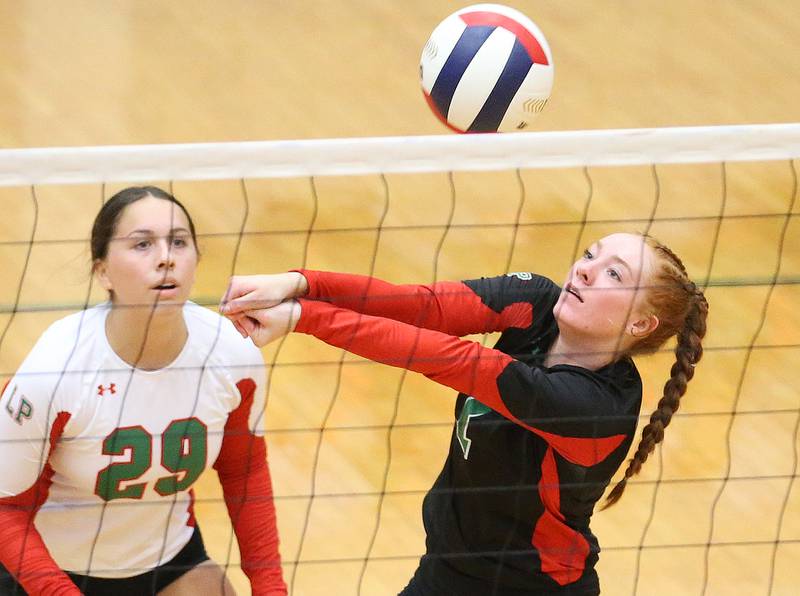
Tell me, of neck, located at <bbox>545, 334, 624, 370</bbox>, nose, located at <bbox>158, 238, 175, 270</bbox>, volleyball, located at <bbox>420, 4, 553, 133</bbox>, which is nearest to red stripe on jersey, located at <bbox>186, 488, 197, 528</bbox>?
nose, located at <bbox>158, 238, 175, 270</bbox>

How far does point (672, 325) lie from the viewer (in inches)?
93.4

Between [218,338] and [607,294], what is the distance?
2.64 ft

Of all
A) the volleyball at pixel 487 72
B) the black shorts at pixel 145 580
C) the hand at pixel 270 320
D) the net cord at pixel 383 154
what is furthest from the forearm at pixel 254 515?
the volleyball at pixel 487 72

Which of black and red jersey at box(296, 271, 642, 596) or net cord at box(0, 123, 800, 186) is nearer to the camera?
black and red jersey at box(296, 271, 642, 596)

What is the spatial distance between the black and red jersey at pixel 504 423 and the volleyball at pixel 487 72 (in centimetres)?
70

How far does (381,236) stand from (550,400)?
3.08m

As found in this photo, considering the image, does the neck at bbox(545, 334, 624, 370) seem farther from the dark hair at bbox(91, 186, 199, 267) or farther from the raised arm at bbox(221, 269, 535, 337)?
the dark hair at bbox(91, 186, 199, 267)

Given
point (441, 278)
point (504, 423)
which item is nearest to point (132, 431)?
point (504, 423)

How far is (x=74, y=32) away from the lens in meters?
6.29

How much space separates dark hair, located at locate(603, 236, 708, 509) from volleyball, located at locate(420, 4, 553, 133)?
74cm

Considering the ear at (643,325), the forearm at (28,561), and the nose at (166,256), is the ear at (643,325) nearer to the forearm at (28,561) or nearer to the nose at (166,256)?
the nose at (166,256)

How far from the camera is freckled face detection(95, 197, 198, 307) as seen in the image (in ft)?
7.55

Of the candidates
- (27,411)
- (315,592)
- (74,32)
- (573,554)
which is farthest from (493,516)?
(74,32)

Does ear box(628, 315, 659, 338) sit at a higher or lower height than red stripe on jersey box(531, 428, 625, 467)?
higher
